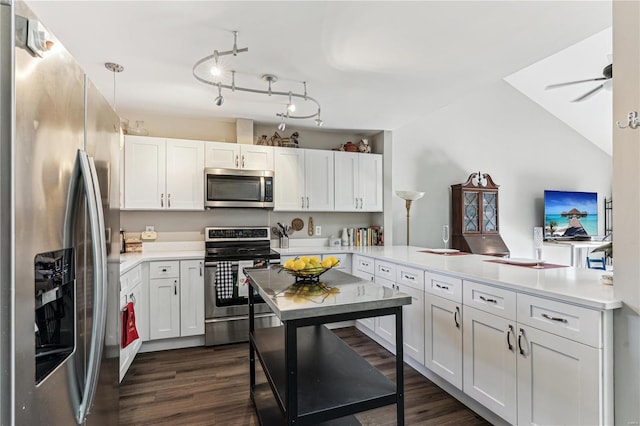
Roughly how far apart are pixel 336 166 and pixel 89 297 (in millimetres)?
3384

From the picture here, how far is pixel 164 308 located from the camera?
126 inches

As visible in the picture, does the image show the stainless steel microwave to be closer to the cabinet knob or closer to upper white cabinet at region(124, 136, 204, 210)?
upper white cabinet at region(124, 136, 204, 210)

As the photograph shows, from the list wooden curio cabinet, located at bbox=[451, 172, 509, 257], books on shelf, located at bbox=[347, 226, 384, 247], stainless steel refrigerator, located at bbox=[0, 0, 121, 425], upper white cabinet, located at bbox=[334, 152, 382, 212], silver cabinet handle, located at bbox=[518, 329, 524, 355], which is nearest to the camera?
stainless steel refrigerator, located at bbox=[0, 0, 121, 425]

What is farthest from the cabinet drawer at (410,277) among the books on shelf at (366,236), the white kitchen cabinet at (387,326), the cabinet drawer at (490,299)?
the books on shelf at (366,236)

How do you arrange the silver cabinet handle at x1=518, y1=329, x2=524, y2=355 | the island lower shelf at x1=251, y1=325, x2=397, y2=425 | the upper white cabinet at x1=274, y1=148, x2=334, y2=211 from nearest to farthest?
the island lower shelf at x1=251, y1=325, x2=397, y2=425, the silver cabinet handle at x1=518, y1=329, x2=524, y2=355, the upper white cabinet at x1=274, y1=148, x2=334, y2=211

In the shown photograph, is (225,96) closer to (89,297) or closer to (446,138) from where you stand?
(89,297)

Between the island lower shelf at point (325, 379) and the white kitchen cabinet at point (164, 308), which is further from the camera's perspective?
the white kitchen cabinet at point (164, 308)

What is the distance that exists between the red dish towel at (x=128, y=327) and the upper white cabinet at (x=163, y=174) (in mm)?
1337

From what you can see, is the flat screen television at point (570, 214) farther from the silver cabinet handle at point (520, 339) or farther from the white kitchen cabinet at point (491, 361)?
the silver cabinet handle at point (520, 339)

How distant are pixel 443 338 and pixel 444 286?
380 millimetres

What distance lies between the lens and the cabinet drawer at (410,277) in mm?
2613

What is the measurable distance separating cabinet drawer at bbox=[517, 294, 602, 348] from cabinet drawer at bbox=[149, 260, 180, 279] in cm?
292

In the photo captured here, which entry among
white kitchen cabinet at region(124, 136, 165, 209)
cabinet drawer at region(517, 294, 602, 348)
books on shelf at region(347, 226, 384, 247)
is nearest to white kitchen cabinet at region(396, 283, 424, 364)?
cabinet drawer at region(517, 294, 602, 348)

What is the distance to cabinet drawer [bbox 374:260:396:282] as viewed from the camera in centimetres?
301
